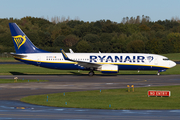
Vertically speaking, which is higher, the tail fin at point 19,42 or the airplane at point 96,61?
the tail fin at point 19,42

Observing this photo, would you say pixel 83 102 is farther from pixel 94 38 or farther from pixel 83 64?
pixel 94 38

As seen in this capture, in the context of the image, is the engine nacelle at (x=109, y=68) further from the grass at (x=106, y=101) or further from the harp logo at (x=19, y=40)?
the grass at (x=106, y=101)

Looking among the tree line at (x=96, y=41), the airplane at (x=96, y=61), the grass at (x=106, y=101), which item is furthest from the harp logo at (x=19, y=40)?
the tree line at (x=96, y=41)

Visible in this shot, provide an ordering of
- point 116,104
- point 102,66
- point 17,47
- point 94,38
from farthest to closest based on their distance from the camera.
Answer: point 94,38
point 17,47
point 102,66
point 116,104

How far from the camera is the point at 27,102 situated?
24312 millimetres

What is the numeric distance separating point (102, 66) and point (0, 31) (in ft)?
357

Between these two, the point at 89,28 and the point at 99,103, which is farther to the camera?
the point at 89,28

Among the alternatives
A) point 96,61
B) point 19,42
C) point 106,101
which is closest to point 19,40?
point 19,42

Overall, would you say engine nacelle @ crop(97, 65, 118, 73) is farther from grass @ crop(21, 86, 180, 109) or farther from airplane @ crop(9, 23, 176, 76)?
grass @ crop(21, 86, 180, 109)

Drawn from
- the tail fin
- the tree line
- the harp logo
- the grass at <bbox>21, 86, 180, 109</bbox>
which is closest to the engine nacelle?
the tail fin

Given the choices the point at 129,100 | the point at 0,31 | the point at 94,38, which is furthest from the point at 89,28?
the point at 129,100

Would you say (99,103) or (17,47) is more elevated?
(17,47)

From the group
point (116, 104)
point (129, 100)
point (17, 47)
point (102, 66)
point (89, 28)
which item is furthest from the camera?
point (89, 28)

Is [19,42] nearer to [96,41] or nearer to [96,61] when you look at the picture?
[96,61]
